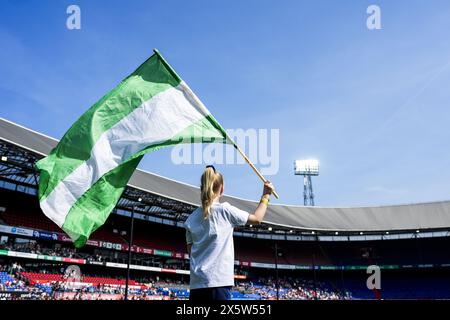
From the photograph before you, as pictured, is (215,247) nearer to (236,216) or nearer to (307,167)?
(236,216)

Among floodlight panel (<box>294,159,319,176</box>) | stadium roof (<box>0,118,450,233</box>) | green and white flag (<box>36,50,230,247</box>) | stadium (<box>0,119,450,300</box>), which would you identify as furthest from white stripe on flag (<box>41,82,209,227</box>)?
floodlight panel (<box>294,159,319,176</box>)

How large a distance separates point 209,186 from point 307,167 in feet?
253

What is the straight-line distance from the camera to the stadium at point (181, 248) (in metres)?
32.2

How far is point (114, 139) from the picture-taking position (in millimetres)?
5465

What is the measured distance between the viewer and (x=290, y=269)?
58188mm

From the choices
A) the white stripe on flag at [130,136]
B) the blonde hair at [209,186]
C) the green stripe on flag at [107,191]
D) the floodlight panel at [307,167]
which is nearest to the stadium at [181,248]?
the floodlight panel at [307,167]

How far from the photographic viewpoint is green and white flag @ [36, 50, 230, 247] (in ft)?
16.3

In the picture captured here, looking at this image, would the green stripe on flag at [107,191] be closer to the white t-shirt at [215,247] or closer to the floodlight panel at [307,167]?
the white t-shirt at [215,247]

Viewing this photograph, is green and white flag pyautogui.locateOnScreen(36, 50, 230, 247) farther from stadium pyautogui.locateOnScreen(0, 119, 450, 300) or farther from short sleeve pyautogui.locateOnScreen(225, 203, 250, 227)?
stadium pyautogui.locateOnScreen(0, 119, 450, 300)

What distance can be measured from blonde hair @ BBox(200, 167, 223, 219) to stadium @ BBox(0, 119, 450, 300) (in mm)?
25271

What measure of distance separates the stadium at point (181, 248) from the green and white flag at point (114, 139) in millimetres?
22679
